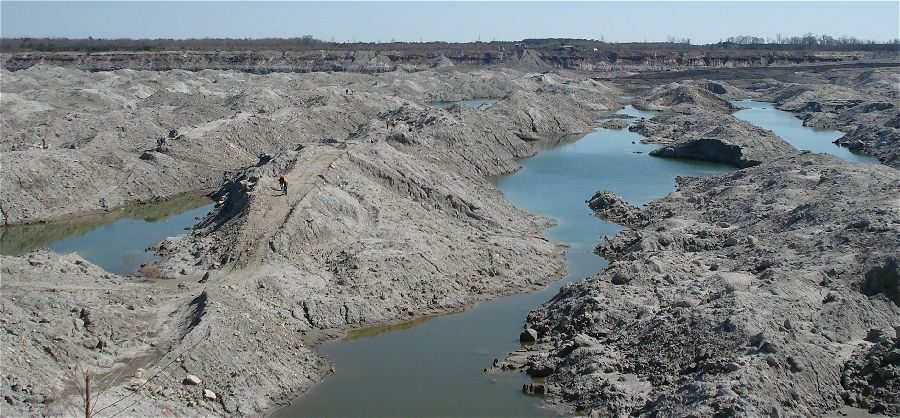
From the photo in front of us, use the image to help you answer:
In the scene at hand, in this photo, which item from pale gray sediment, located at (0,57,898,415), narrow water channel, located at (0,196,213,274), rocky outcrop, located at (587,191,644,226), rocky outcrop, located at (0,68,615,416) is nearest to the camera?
pale gray sediment, located at (0,57,898,415)

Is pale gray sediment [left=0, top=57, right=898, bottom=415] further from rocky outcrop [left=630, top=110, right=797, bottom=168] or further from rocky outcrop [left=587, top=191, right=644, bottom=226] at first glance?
rocky outcrop [left=630, top=110, right=797, bottom=168]

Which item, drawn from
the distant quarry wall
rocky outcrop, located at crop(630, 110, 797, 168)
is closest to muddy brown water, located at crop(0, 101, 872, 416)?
rocky outcrop, located at crop(630, 110, 797, 168)

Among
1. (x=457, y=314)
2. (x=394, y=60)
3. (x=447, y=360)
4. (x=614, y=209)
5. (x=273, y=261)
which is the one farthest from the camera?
(x=394, y=60)

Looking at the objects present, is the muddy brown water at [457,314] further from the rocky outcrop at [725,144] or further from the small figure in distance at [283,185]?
the small figure in distance at [283,185]

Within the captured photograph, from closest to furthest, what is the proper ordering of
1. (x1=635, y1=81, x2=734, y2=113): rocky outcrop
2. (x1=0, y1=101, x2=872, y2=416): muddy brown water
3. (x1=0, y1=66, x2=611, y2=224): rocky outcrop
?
(x1=0, y1=101, x2=872, y2=416): muddy brown water → (x1=0, y1=66, x2=611, y2=224): rocky outcrop → (x1=635, y1=81, x2=734, y2=113): rocky outcrop

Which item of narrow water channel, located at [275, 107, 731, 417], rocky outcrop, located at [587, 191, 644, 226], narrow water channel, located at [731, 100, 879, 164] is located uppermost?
narrow water channel, located at [731, 100, 879, 164]

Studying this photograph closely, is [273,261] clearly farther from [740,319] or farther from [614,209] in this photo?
[614,209]

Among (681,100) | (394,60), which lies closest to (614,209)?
(681,100)

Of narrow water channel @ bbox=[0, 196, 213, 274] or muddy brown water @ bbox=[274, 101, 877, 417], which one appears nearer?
muddy brown water @ bbox=[274, 101, 877, 417]
